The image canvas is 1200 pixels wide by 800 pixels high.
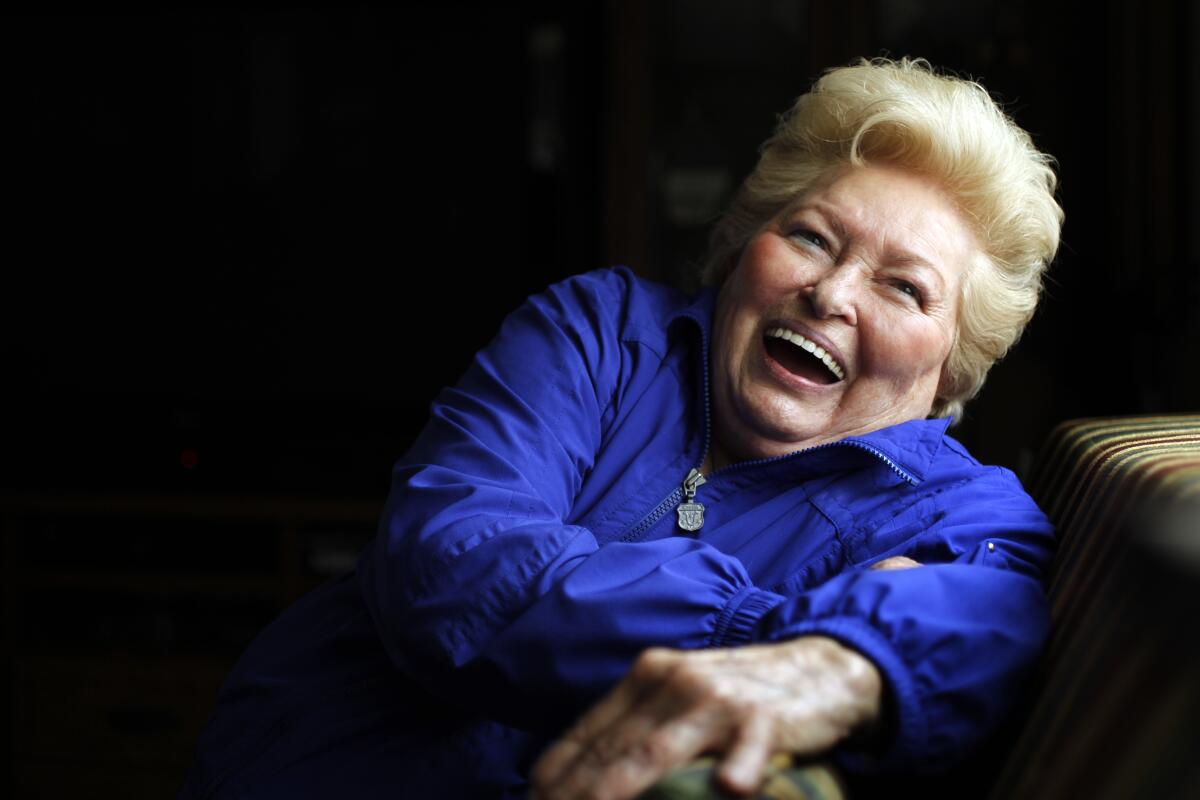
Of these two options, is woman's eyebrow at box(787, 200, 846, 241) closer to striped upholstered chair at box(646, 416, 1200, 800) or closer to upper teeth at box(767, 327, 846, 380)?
upper teeth at box(767, 327, 846, 380)

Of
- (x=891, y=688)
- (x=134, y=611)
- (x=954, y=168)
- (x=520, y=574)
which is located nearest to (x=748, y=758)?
(x=891, y=688)

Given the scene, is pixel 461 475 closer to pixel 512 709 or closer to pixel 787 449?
pixel 512 709

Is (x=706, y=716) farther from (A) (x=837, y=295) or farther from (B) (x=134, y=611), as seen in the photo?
(B) (x=134, y=611)

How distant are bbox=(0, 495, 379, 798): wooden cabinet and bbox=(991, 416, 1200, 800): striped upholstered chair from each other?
196 cm

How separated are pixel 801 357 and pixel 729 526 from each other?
0.25m

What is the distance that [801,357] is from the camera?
4.22ft

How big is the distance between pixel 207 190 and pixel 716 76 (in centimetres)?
130

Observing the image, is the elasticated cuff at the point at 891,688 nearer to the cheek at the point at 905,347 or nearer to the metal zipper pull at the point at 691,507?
the metal zipper pull at the point at 691,507

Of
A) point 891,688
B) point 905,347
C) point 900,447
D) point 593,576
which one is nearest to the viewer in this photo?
point 891,688

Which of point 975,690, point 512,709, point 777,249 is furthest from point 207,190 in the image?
point 975,690

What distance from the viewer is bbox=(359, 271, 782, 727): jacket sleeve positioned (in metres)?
0.86

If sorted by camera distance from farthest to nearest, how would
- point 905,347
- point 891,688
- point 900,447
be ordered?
point 905,347
point 900,447
point 891,688

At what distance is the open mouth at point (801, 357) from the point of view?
121cm

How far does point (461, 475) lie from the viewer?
102 centimetres
